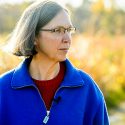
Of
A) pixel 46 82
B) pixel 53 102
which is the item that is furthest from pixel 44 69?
pixel 53 102

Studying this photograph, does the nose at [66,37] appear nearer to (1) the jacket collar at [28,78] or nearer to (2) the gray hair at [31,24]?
(2) the gray hair at [31,24]

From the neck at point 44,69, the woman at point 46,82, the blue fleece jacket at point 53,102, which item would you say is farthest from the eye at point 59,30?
the blue fleece jacket at point 53,102

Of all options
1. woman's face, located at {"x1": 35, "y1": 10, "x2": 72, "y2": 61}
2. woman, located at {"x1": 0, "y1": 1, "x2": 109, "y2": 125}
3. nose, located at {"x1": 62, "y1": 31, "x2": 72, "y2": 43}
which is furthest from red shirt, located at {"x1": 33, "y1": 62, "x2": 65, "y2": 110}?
nose, located at {"x1": 62, "y1": 31, "x2": 72, "y2": 43}

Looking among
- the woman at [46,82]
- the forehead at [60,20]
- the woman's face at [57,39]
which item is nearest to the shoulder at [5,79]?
the woman at [46,82]

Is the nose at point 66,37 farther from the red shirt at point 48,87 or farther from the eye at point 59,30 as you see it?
the red shirt at point 48,87

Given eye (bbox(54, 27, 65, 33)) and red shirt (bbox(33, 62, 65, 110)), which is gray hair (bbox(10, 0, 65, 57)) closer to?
eye (bbox(54, 27, 65, 33))

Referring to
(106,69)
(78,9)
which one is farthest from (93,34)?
(78,9)

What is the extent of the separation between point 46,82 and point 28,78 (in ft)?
0.43

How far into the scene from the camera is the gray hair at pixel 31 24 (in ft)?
14.6

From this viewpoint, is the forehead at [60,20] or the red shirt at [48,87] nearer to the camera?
the forehead at [60,20]

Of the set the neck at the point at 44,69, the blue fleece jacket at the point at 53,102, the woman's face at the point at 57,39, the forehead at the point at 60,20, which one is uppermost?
the forehead at the point at 60,20

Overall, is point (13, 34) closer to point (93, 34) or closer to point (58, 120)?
point (58, 120)

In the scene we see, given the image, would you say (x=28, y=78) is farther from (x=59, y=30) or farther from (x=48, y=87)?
(x=59, y=30)

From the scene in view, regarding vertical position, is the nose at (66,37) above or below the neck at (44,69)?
above
